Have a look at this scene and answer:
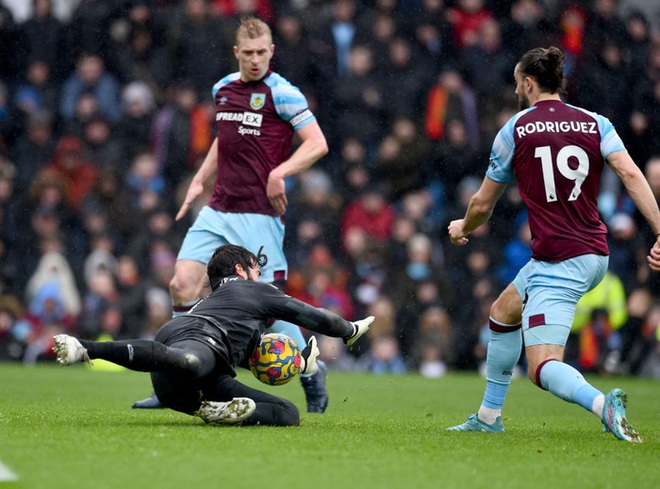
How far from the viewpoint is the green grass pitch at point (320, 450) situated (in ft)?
16.7

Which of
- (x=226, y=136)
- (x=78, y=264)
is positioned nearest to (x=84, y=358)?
(x=226, y=136)

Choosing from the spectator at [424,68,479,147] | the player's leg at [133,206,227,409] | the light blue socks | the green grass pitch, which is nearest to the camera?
the green grass pitch

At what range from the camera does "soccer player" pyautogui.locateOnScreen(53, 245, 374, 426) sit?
22.7 feet

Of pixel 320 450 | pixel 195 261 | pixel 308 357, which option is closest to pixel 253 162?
pixel 195 261

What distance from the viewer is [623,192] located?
1603cm

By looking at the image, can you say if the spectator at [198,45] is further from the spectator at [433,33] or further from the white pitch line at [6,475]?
the white pitch line at [6,475]

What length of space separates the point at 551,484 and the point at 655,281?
10768 mm

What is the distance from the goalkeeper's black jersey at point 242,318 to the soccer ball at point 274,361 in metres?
0.07

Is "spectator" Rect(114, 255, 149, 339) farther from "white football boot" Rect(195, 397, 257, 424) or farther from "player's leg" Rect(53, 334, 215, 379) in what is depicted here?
"player's leg" Rect(53, 334, 215, 379)

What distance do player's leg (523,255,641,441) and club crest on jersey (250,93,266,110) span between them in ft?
9.66

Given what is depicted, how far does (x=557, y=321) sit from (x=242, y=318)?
188 centimetres

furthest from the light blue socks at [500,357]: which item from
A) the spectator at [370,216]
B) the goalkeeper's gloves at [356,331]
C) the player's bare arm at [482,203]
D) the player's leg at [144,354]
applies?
the spectator at [370,216]

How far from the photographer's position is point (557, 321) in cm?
688

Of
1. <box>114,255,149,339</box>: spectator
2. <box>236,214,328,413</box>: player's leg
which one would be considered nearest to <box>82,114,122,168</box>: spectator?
<box>114,255,149,339</box>: spectator
